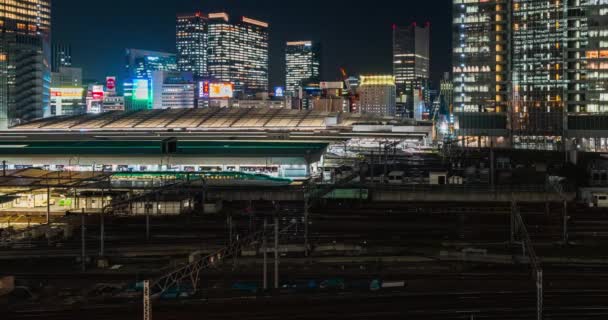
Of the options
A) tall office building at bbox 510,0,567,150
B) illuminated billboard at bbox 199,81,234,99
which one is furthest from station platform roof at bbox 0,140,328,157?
illuminated billboard at bbox 199,81,234,99

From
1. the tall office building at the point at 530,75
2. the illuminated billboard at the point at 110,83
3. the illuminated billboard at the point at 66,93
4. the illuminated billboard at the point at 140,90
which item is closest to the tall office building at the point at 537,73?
the tall office building at the point at 530,75

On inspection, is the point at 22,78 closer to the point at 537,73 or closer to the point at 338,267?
the point at 537,73

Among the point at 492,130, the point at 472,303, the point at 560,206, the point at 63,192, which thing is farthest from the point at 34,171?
the point at 492,130

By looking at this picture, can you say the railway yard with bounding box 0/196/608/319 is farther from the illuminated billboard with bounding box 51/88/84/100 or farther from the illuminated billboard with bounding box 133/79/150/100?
the illuminated billboard with bounding box 133/79/150/100

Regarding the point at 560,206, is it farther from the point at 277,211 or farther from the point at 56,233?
the point at 56,233

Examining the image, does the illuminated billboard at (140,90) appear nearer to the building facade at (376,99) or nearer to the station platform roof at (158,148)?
the building facade at (376,99)
